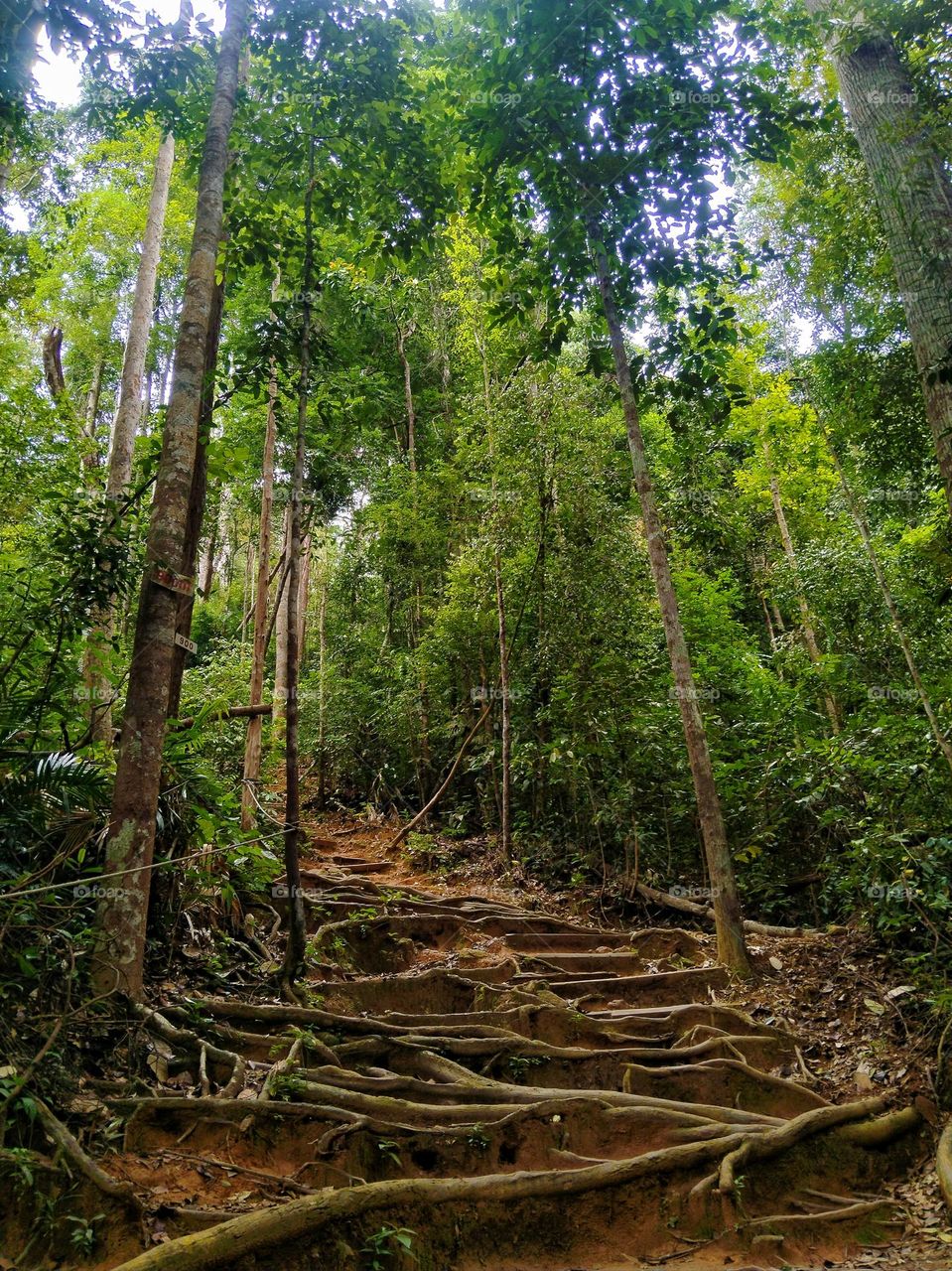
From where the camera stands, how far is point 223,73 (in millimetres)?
5328

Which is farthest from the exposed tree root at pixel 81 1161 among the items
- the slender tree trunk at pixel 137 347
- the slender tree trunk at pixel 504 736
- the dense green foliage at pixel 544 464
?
the slender tree trunk at pixel 504 736

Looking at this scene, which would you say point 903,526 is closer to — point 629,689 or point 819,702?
point 819,702

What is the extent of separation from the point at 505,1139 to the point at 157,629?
10.8 ft

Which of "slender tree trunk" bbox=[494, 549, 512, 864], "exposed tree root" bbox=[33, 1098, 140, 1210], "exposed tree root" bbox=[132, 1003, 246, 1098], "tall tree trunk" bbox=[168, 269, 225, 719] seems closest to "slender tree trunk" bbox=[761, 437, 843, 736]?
"slender tree trunk" bbox=[494, 549, 512, 864]

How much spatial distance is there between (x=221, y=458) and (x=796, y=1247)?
5752 millimetres

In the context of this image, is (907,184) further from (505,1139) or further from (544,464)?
(544,464)

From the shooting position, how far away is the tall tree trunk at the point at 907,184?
482 cm

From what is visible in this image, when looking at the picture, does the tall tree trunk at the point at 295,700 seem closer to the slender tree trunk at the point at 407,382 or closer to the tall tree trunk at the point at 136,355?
the tall tree trunk at the point at 136,355

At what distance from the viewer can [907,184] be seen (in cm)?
507

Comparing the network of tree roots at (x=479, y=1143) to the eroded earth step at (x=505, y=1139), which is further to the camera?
the eroded earth step at (x=505, y=1139)

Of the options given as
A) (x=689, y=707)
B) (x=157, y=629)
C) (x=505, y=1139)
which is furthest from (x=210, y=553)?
(x=505, y=1139)

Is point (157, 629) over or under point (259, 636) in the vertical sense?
under

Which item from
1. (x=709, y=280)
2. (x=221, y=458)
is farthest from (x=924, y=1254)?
(x=709, y=280)

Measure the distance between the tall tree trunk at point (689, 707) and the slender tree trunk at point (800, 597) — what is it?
12.3ft
